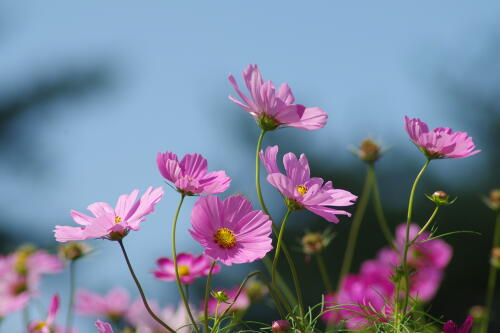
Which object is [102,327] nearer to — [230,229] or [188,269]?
[230,229]

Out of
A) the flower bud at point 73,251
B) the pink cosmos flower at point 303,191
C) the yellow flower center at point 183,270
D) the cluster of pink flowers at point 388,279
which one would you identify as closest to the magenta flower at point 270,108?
the pink cosmos flower at point 303,191

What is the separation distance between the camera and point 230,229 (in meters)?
0.53

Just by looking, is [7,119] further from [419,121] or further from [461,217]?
[419,121]

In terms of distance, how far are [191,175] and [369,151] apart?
50cm

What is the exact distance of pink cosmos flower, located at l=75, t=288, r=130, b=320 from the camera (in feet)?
3.47

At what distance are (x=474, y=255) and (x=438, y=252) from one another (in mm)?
2924

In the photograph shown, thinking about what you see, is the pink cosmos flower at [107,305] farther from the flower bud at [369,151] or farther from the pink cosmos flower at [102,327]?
the pink cosmos flower at [102,327]

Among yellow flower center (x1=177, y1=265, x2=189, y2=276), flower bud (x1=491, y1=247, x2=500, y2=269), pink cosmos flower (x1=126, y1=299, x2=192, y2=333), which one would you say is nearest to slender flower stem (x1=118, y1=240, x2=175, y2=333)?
pink cosmos flower (x1=126, y1=299, x2=192, y2=333)

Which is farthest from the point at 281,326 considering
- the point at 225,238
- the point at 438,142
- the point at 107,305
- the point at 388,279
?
the point at 107,305

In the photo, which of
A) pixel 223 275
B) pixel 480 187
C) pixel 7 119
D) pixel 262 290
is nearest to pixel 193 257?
pixel 262 290

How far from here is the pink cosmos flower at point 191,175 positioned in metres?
0.51

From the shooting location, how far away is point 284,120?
0.55m

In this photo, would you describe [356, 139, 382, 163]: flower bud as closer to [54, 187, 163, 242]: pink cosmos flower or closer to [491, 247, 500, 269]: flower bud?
[491, 247, 500, 269]: flower bud

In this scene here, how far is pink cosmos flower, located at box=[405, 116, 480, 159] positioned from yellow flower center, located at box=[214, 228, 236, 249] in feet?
0.57
